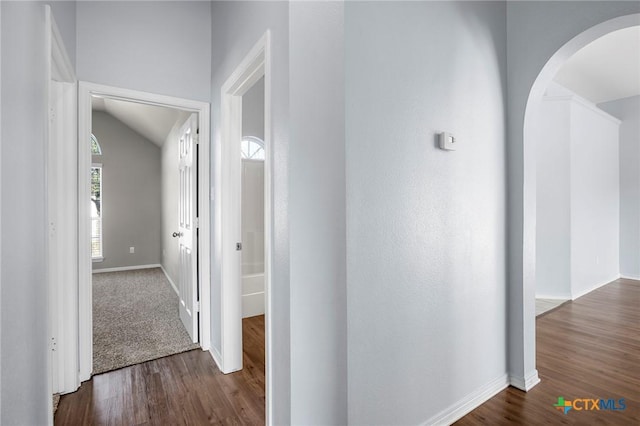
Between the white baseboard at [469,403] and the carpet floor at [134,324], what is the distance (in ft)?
6.68

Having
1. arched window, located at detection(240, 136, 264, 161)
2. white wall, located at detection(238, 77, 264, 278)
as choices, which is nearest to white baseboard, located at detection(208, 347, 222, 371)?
white wall, located at detection(238, 77, 264, 278)

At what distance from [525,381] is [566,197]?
10.1 ft

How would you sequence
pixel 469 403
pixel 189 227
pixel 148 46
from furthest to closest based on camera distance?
1. pixel 189 227
2. pixel 148 46
3. pixel 469 403

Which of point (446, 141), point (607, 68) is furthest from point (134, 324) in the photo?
point (607, 68)

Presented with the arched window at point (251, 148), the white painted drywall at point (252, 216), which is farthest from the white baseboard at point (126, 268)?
the arched window at point (251, 148)

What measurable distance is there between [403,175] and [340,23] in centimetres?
73

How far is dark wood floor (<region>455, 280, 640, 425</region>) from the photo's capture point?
1778 mm

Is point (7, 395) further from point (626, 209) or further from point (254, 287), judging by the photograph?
point (626, 209)

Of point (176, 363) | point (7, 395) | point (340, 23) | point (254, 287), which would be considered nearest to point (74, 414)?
point (176, 363)

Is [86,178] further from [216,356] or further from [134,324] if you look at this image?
[134,324]

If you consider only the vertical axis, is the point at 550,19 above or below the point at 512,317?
above

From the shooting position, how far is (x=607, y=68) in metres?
4.04

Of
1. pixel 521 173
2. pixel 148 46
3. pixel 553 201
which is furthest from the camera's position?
pixel 553 201

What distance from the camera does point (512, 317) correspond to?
6.83 feet
